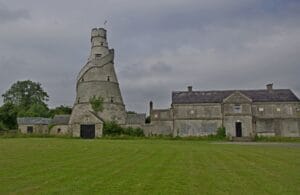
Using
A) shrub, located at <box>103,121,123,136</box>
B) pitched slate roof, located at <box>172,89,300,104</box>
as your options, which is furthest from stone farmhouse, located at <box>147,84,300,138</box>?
shrub, located at <box>103,121,123,136</box>

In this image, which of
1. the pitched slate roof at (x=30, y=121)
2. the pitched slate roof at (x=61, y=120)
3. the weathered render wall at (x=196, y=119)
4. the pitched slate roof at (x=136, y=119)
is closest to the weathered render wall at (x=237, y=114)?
the weathered render wall at (x=196, y=119)

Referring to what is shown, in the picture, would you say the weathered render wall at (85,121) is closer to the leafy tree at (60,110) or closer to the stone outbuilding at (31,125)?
the stone outbuilding at (31,125)

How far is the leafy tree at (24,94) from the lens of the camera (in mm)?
88062

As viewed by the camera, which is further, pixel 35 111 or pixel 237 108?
pixel 35 111

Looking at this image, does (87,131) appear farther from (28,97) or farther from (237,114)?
(28,97)

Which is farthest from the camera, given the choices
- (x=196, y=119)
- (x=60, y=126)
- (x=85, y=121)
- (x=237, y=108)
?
(x=60, y=126)

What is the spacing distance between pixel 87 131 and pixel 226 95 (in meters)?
22.8

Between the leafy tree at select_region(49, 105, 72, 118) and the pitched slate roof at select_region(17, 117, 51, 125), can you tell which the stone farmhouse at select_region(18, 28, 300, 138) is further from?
the leafy tree at select_region(49, 105, 72, 118)

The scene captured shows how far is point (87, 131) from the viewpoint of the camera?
55719 millimetres

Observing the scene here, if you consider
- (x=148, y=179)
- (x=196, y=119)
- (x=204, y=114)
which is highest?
(x=204, y=114)

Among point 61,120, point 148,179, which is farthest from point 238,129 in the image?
point 148,179

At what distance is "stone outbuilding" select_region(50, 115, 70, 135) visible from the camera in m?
60.0

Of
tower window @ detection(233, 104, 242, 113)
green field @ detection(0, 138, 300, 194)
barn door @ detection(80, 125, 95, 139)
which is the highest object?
tower window @ detection(233, 104, 242, 113)

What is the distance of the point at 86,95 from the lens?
5956cm
